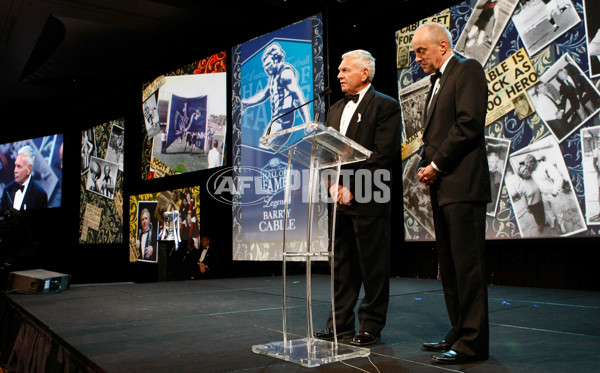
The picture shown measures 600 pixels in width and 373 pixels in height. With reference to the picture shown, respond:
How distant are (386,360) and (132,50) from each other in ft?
28.3

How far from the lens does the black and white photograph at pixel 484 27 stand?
4.80 m

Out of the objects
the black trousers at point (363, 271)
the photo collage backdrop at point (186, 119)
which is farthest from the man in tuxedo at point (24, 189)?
the black trousers at point (363, 271)

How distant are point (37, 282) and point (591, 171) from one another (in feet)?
16.2

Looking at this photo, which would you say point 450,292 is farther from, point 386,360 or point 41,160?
point 41,160

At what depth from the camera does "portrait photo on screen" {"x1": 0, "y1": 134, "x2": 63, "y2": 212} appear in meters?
11.4

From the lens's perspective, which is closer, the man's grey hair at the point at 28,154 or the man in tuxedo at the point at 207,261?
the man in tuxedo at the point at 207,261

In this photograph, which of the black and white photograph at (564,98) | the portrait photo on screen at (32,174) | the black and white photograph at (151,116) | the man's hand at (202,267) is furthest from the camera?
the portrait photo on screen at (32,174)

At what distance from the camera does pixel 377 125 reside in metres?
2.39

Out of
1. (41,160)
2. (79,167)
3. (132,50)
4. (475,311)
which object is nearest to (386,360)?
(475,311)

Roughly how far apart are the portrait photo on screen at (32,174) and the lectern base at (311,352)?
10.7 meters

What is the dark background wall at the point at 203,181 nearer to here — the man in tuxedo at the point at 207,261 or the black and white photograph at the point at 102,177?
the man in tuxedo at the point at 207,261

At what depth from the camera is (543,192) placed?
4473 millimetres

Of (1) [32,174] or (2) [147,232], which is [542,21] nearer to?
(2) [147,232]

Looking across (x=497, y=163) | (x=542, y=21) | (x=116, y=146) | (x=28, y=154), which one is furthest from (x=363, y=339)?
(x=28, y=154)
